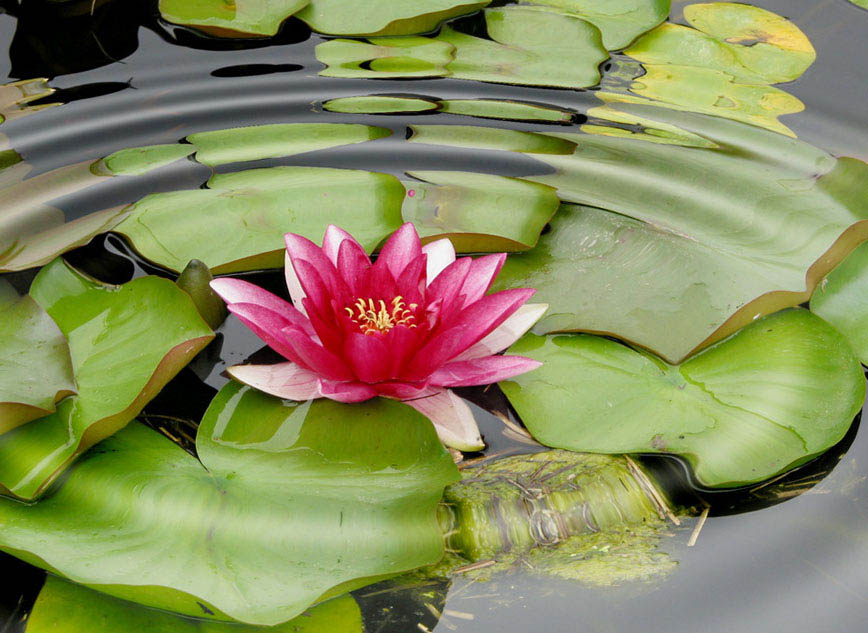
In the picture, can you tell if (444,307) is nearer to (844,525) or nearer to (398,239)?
(398,239)

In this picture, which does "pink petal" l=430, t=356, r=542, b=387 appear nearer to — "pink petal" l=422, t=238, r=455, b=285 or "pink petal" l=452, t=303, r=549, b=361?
"pink petal" l=452, t=303, r=549, b=361

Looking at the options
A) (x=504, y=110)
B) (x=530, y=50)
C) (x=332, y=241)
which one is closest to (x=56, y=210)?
(x=332, y=241)

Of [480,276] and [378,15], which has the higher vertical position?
[378,15]

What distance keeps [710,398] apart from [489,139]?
1.06m

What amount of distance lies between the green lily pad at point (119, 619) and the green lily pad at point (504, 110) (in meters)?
1.55

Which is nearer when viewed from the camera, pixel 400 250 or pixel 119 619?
pixel 119 619

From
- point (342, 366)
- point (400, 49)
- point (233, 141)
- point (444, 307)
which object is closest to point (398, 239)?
point (444, 307)

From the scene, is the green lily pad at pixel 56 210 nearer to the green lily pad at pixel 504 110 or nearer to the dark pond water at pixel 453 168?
the dark pond water at pixel 453 168

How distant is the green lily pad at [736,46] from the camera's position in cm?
246

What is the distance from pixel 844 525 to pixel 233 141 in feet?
5.59

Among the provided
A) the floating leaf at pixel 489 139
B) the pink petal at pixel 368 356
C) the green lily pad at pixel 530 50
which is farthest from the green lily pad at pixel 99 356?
the green lily pad at pixel 530 50

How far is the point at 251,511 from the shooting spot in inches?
47.1

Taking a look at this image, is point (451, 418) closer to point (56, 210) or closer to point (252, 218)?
point (252, 218)

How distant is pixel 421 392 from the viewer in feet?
4.61
